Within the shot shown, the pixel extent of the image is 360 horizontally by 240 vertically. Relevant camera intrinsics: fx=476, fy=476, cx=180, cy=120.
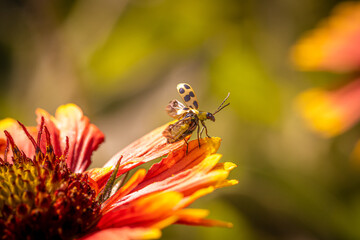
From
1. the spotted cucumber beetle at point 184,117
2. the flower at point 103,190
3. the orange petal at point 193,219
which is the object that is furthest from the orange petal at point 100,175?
the orange petal at point 193,219

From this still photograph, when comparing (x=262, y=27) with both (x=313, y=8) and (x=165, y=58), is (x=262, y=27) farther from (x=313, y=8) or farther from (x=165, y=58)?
(x=165, y=58)

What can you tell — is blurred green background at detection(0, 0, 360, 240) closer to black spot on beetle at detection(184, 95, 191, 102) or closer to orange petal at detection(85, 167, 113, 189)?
orange petal at detection(85, 167, 113, 189)

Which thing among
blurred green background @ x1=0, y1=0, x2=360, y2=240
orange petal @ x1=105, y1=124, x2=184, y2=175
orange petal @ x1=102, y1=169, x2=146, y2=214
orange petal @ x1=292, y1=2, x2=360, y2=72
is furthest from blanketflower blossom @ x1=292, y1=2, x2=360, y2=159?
orange petal @ x1=102, y1=169, x2=146, y2=214

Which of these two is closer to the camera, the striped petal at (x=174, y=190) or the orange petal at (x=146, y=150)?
the striped petal at (x=174, y=190)

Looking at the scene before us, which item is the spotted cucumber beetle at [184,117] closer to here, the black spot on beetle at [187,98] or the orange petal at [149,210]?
the black spot on beetle at [187,98]

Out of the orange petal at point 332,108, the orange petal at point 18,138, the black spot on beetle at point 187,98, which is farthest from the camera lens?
the orange petal at point 332,108

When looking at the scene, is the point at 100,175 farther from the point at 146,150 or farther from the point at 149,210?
the point at 149,210

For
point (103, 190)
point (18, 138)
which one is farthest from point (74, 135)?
point (103, 190)
